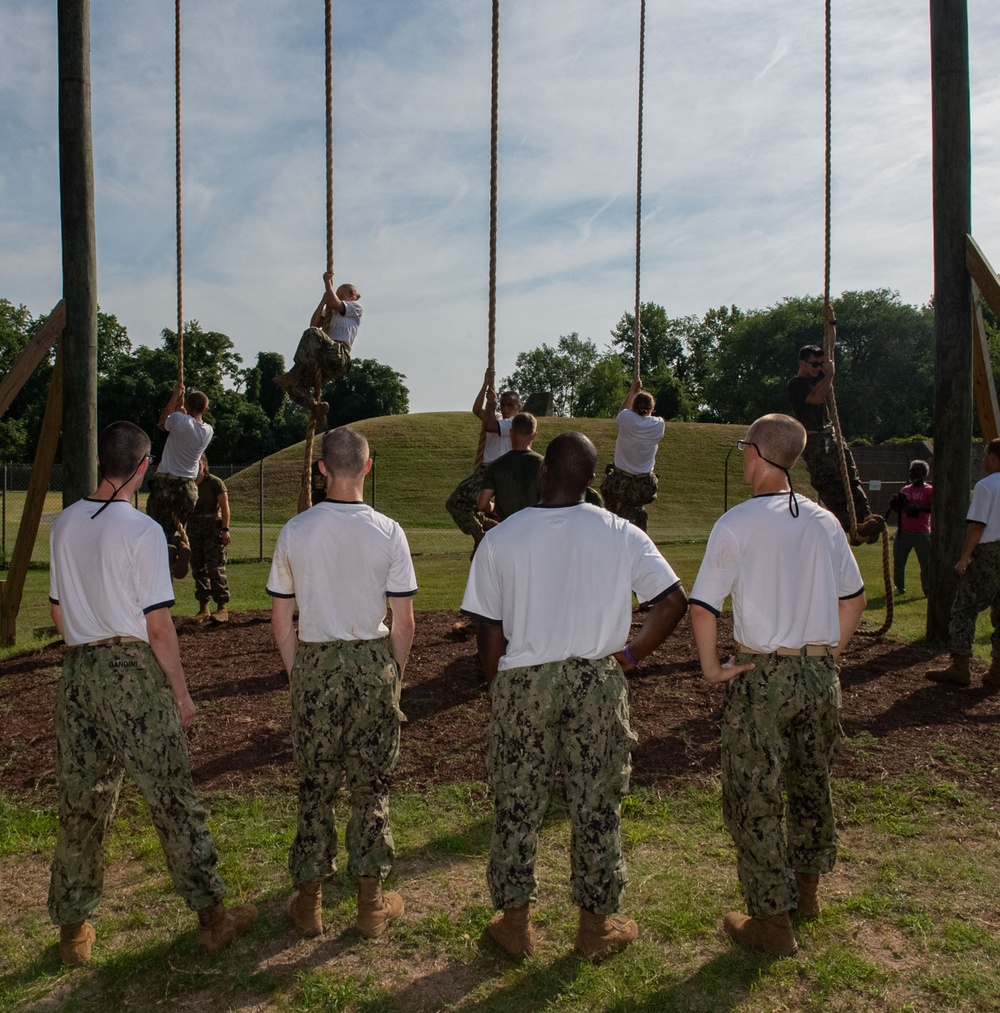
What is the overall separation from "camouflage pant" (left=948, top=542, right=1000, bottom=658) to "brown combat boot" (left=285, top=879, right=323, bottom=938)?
6.51 m

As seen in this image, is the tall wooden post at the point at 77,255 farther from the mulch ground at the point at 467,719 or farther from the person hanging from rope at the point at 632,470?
the person hanging from rope at the point at 632,470

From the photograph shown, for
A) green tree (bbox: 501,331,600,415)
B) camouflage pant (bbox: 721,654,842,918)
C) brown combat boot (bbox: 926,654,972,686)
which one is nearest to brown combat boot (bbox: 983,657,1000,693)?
brown combat boot (bbox: 926,654,972,686)

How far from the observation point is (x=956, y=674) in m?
8.46

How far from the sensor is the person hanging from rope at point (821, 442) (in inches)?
356

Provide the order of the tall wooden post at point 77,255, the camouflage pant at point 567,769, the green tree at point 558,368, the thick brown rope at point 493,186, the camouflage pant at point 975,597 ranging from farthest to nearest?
the green tree at point 558,368, the tall wooden post at point 77,255, the camouflage pant at point 975,597, the thick brown rope at point 493,186, the camouflage pant at point 567,769

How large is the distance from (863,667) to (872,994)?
18.7 ft

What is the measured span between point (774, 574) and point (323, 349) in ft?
12.5

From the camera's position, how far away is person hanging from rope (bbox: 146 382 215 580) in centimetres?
1050

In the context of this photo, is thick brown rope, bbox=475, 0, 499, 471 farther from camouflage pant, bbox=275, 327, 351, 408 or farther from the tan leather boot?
the tan leather boot

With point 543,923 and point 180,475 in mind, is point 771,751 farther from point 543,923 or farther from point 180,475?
point 180,475

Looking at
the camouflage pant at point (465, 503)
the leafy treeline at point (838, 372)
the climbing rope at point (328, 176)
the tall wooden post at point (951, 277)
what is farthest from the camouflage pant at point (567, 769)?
the leafy treeline at point (838, 372)

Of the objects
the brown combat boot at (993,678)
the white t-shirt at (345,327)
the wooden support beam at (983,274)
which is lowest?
the brown combat boot at (993,678)

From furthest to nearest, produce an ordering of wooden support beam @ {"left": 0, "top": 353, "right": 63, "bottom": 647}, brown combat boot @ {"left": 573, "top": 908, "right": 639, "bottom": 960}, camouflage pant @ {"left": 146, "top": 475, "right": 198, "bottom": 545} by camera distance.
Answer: camouflage pant @ {"left": 146, "top": 475, "right": 198, "bottom": 545}
wooden support beam @ {"left": 0, "top": 353, "right": 63, "bottom": 647}
brown combat boot @ {"left": 573, "top": 908, "right": 639, "bottom": 960}

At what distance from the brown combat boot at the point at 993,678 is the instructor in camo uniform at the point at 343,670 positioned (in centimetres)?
648
